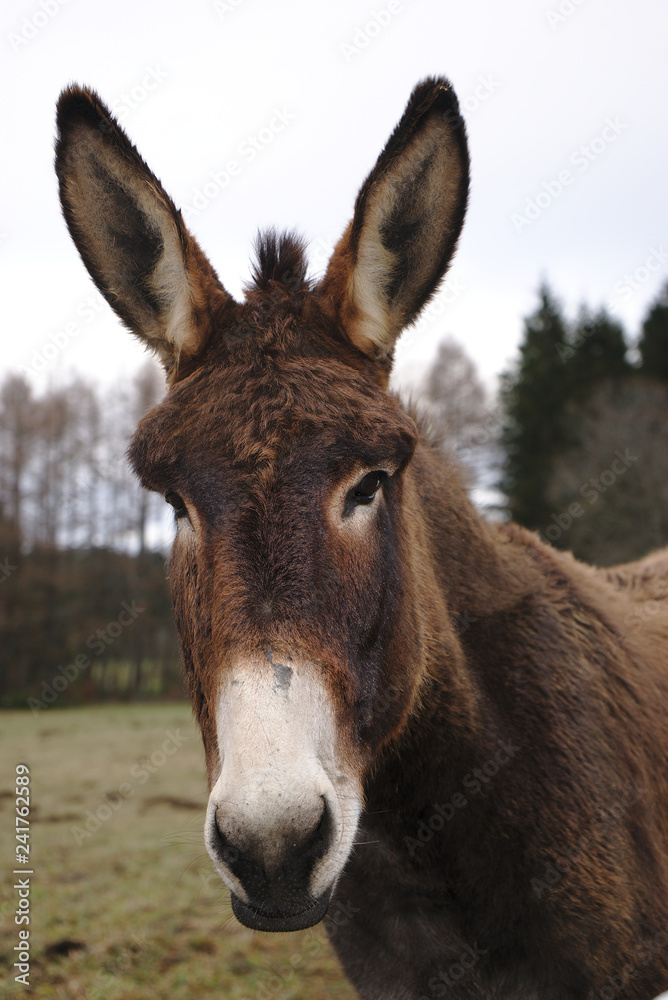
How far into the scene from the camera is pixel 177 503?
7.77ft

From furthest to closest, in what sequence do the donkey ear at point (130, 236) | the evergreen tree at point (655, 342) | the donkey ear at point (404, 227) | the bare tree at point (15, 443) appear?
1. the evergreen tree at point (655, 342)
2. the bare tree at point (15, 443)
3. the donkey ear at point (130, 236)
4. the donkey ear at point (404, 227)

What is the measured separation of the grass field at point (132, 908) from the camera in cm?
511

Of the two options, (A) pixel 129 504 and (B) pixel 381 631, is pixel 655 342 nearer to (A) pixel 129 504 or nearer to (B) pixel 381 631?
(A) pixel 129 504

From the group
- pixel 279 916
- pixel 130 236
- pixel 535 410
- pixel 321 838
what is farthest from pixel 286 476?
pixel 535 410

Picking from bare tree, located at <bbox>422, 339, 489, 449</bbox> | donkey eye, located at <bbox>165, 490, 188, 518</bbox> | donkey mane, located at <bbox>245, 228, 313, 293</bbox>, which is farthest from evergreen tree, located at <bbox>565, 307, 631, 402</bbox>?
donkey eye, located at <bbox>165, 490, 188, 518</bbox>

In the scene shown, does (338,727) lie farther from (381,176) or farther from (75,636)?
(75,636)

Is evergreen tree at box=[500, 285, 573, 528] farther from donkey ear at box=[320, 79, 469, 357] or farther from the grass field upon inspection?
donkey ear at box=[320, 79, 469, 357]

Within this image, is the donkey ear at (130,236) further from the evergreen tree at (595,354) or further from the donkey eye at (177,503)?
the evergreen tree at (595,354)

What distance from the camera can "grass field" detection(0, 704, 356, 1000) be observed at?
5.11 m

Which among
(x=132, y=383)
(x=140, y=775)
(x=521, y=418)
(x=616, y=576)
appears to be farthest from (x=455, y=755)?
(x=521, y=418)

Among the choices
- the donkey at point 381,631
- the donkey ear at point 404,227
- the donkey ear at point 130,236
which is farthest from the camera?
the donkey ear at point 130,236

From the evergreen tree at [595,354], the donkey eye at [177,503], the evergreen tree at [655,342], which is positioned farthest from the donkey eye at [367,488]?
the evergreen tree at [655,342]

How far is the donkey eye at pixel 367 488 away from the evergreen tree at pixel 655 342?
126ft

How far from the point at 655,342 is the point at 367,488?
40.8 meters
